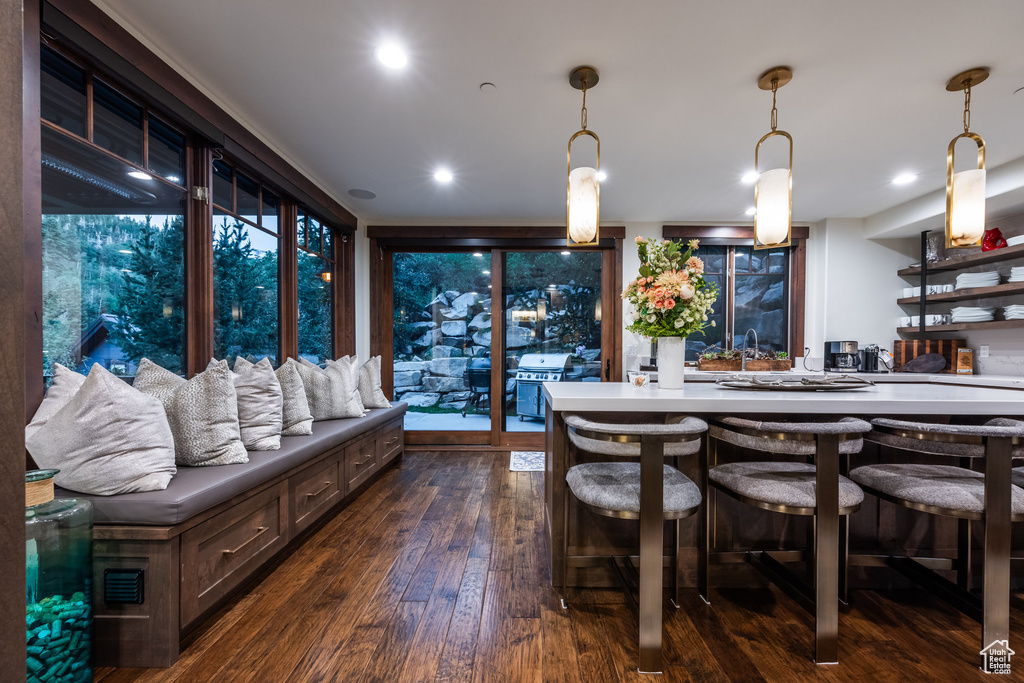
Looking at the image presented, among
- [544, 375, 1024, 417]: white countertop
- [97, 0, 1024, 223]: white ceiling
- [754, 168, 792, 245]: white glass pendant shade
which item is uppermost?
[97, 0, 1024, 223]: white ceiling

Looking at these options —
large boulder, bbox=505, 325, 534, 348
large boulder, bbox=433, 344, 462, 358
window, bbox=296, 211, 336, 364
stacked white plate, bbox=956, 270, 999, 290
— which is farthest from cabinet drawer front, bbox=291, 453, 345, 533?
stacked white plate, bbox=956, 270, 999, 290

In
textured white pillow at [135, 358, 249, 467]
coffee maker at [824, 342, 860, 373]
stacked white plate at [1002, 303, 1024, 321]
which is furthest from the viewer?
coffee maker at [824, 342, 860, 373]

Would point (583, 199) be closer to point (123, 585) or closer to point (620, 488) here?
point (620, 488)

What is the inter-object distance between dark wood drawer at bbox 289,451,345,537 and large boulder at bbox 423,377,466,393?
2.14 meters

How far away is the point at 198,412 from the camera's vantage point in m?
1.99

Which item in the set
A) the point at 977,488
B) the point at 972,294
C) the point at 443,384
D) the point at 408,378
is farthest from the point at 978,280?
the point at 408,378

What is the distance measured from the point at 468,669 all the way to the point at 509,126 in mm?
2842

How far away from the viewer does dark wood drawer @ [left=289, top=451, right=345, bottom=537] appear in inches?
94.7

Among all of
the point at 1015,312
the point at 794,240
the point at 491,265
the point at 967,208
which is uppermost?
the point at 794,240

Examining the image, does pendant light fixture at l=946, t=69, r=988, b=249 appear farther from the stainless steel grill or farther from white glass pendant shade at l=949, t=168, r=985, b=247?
the stainless steel grill

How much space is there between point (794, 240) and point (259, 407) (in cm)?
534

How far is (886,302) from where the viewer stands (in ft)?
15.2

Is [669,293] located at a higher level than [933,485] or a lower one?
higher

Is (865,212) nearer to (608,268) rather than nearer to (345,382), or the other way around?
(608,268)
